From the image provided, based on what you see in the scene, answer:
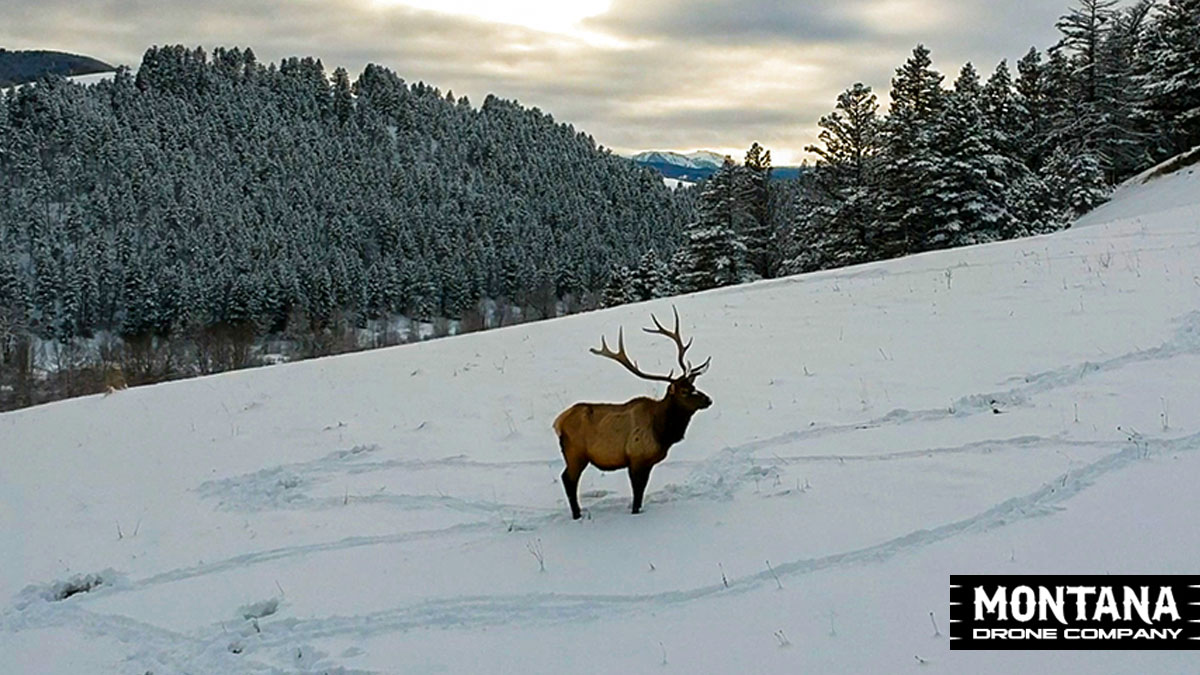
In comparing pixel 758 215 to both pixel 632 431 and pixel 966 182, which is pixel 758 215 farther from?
pixel 632 431

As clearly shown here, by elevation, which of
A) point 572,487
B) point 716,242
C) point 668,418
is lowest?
point 572,487

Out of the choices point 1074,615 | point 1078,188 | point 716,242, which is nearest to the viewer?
point 1074,615

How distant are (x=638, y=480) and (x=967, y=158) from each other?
30.2 metres

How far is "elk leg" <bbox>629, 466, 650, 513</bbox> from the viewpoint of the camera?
25.2 ft

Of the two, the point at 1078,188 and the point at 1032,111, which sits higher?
the point at 1032,111

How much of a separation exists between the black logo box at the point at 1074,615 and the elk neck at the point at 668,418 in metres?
2.71

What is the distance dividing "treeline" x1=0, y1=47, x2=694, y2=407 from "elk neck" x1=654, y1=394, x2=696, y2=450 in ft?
234

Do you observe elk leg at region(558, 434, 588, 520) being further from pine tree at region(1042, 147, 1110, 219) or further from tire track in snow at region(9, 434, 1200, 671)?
→ pine tree at region(1042, 147, 1110, 219)

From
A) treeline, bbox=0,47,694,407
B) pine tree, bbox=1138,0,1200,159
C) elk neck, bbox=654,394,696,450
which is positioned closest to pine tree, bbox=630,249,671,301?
pine tree, bbox=1138,0,1200,159

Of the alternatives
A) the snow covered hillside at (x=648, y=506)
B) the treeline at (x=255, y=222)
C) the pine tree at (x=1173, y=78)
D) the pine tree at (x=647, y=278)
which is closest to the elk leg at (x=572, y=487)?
the snow covered hillside at (x=648, y=506)

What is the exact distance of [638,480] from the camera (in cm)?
770

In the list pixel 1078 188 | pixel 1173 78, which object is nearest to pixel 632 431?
pixel 1078 188

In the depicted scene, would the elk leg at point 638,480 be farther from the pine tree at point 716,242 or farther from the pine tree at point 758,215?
the pine tree at point 758,215

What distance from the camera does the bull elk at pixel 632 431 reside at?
7.59m
